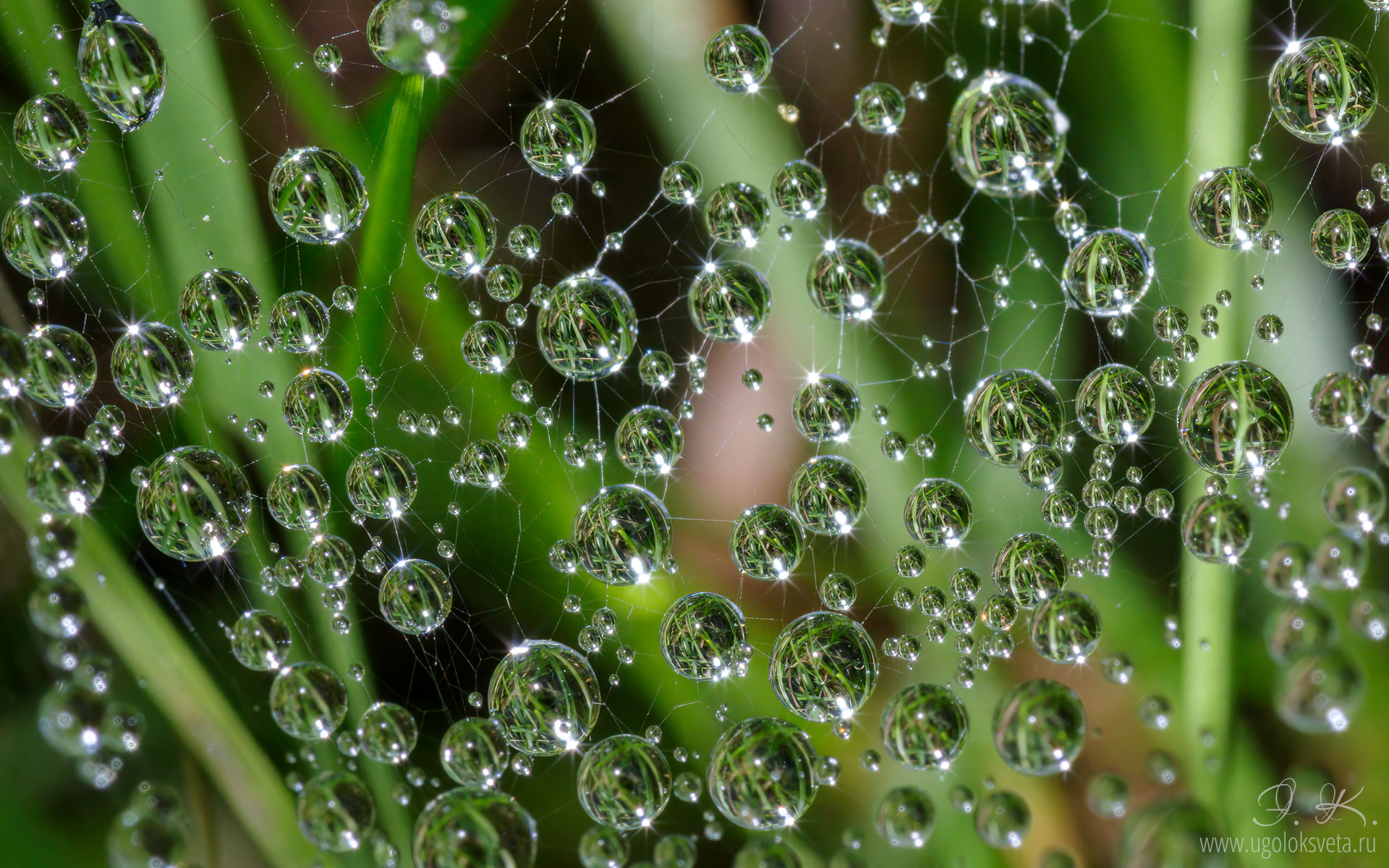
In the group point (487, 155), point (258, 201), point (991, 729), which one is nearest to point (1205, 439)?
point (991, 729)

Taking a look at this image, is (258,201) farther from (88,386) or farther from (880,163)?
(880,163)

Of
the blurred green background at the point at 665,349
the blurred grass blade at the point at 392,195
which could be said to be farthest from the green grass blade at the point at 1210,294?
the blurred grass blade at the point at 392,195

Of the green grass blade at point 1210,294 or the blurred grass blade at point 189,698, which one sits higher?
the green grass blade at point 1210,294
